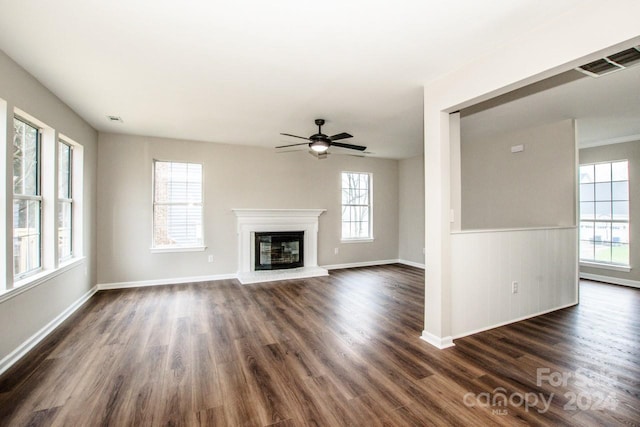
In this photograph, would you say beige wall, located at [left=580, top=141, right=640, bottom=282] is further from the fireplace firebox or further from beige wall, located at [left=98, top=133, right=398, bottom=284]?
the fireplace firebox

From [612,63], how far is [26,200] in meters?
5.40

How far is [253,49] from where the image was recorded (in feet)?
7.54

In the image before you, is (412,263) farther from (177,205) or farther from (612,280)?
(177,205)

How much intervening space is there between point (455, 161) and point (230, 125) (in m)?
3.15

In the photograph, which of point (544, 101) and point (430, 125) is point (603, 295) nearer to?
point (544, 101)

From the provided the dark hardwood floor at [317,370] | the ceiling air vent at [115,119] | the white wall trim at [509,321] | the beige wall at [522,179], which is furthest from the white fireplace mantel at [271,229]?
the white wall trim at [509,321]

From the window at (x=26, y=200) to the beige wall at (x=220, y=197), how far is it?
167 centimetres

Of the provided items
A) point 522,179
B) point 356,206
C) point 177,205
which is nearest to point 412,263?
point 356,206

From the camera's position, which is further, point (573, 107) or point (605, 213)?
point (605, 213)

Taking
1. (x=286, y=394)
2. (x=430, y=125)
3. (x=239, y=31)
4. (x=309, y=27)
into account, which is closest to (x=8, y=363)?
(x=286, y=394)

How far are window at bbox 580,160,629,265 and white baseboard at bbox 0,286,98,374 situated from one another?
824 centimetres

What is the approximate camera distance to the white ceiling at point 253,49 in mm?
1856

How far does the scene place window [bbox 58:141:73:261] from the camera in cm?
362

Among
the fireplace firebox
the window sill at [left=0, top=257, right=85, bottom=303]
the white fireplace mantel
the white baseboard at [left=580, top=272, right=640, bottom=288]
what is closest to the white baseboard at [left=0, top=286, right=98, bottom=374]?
the window sill at [left=0, top=257, right=85, bottom=303]
